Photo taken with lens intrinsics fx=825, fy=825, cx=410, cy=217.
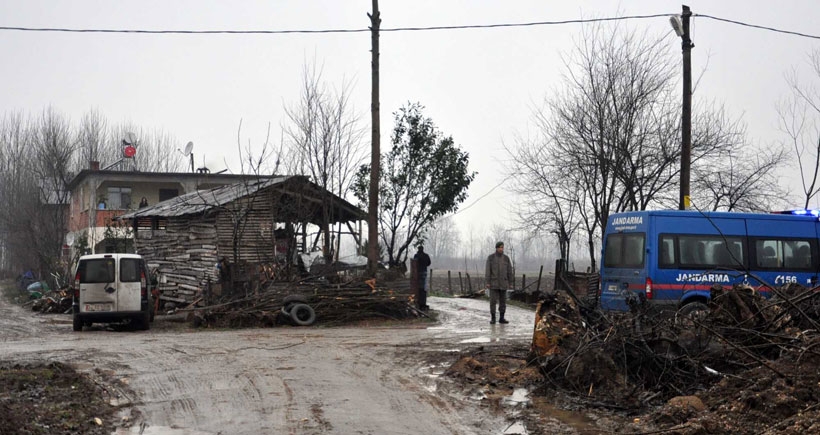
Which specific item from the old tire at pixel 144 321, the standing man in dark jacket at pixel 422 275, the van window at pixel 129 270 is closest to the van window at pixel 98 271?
the van window at pixel 129 270

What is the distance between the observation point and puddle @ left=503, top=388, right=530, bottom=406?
30.8 ft

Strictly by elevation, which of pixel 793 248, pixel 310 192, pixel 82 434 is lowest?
pixel 82 434

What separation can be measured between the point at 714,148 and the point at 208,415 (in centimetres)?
2304

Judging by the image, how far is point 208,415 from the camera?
8523mm

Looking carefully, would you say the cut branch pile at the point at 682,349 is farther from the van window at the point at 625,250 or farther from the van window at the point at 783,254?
the van window at the point at 783,254

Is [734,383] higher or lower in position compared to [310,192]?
lower

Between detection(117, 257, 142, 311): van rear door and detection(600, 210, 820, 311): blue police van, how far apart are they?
1062cm

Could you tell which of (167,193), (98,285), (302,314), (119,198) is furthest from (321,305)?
(119,198)

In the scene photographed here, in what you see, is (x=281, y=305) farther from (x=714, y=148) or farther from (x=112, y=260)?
(x=714, y=148)

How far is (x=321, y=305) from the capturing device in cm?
1977

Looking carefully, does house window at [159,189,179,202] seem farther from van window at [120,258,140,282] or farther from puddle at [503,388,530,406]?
puddle at [503,388,530,406]

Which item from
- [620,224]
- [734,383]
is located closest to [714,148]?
[620,224]

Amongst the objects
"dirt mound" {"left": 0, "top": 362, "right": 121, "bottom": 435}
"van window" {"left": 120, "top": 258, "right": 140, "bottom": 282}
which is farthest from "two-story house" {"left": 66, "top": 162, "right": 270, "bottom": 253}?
"dirt mound" {"left": 0, "top": 362, "right": 121, "bottom": 435}

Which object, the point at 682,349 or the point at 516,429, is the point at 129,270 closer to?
the point at 516,429
